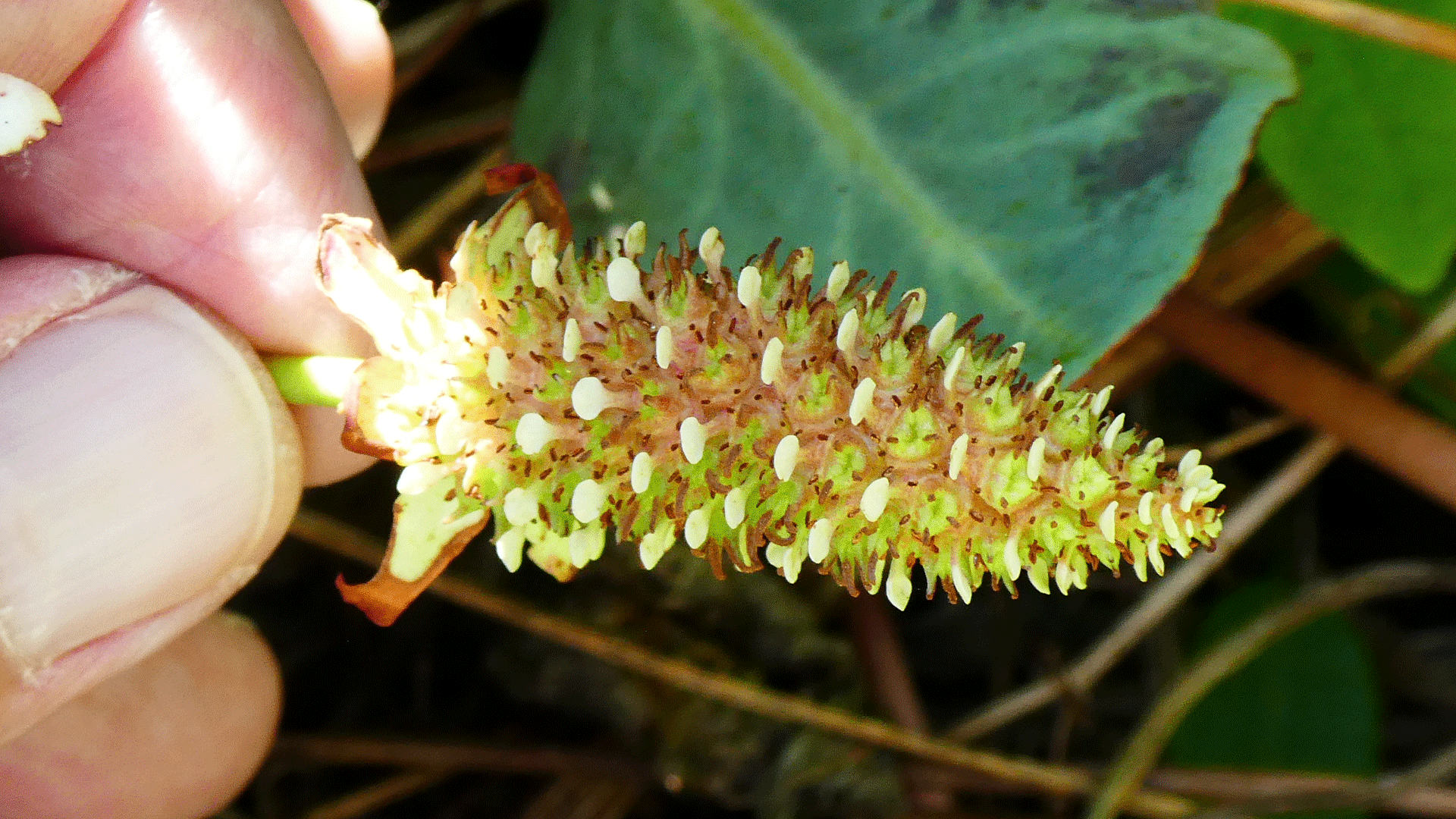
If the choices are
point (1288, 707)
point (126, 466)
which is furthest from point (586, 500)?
point (1288, 707)

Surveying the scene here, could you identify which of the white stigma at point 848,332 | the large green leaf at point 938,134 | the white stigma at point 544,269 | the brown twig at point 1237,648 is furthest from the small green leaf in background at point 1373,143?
the white stigma at point 544,269

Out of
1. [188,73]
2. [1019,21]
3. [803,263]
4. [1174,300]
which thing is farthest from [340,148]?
[1174,300]

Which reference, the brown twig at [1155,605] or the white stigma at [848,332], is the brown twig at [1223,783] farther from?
→ the white stigma at [848,332]

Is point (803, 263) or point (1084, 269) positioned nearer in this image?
point (803, 263)

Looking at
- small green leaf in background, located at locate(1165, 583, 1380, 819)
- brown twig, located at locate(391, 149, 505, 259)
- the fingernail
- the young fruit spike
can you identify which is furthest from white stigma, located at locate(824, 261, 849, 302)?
small green leaf in background, located at locate(1165, 583, 1380, 819)

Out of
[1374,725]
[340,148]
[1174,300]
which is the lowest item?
[1374,725]

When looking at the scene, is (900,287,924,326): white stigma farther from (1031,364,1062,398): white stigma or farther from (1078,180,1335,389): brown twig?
(1078,180,1335,389): brown twig

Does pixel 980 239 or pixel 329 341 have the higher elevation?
pixel 329 341

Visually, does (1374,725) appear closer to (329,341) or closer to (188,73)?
(329,341)
